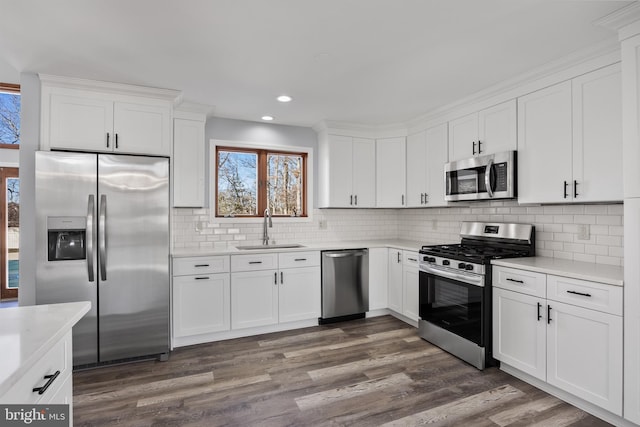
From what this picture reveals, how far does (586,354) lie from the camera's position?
221cm

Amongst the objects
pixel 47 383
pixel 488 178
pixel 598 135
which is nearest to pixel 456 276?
pixel 488 178

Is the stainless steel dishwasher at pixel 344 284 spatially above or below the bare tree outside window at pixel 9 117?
below

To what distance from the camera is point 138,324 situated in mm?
3037

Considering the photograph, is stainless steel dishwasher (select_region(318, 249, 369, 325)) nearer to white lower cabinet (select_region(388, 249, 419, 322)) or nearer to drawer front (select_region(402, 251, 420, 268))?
white lower cabinet (select_region(388, 249, 419, 322))

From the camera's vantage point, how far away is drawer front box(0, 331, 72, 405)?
0.96m

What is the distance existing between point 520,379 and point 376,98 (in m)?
2.82

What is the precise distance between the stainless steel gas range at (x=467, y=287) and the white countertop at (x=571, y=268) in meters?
0.15

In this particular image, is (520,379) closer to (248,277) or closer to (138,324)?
(248,277)

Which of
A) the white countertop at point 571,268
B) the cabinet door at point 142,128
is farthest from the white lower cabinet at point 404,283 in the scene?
the cabinet door at point 142,128

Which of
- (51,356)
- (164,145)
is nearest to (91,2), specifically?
(164,145)

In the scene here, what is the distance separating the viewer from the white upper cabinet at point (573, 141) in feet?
7.70

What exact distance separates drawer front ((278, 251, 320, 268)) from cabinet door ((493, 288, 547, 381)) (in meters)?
1.89

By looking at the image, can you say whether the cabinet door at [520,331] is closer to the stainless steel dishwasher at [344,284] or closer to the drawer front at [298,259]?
the stainless steel dishwasher at [344,284]

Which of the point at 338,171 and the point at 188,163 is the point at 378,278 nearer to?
the point at 338,171
